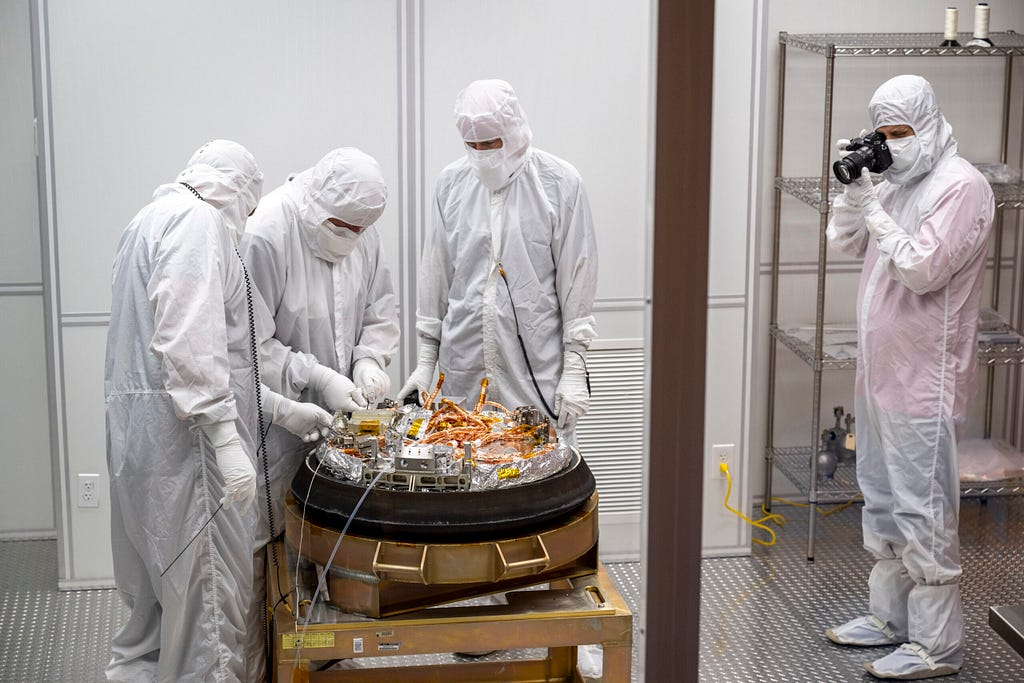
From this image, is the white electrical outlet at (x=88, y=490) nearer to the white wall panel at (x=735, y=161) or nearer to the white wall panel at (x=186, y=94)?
the white wall panel at (x=186, y=94)

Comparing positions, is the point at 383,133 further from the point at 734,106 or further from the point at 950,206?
the point at 950,206

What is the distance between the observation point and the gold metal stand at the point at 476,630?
192 centimetres

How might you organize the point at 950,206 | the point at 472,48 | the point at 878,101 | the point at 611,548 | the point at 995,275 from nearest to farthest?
the point at 950,206 → the point at 878,101 → the point at 472,48 → the point at 611,548 → the point at 995,275

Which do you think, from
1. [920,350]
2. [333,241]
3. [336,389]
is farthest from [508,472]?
[920,350]

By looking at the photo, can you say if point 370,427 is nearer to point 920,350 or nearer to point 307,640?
point 307,640

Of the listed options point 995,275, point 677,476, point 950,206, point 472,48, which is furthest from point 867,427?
point 677,476

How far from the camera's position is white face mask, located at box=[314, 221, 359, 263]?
7.70ft

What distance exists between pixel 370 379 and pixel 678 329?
5.55ft

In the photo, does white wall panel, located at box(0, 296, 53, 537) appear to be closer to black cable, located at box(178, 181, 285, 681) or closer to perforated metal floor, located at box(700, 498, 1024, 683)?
black cable, located at box(178, 181, 285, 681)

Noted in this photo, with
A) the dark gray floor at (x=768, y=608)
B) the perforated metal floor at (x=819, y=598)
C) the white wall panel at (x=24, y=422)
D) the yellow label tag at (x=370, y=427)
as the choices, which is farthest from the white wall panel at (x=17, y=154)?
the perforated metal floor at (x=819, y=598)

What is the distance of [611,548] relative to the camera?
3.29 meters

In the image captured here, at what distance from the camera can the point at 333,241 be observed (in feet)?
7.73

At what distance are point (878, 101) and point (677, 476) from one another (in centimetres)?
211

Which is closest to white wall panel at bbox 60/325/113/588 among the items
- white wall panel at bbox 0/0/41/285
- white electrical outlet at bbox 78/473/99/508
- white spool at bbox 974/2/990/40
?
white electrical outlet at bbox 78/473/99/508
